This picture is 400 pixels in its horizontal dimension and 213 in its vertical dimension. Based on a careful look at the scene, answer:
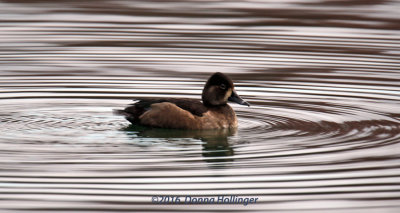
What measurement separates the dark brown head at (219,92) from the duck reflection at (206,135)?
0.48 m

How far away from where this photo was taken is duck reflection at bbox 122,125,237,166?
1115cm

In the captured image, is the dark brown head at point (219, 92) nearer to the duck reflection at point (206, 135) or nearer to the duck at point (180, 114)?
the duck at point (180, 114)

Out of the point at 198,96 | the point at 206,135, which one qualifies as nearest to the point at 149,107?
the point at 206,135

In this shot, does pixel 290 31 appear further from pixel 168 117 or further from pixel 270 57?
pixel 168 117

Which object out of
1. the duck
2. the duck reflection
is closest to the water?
the duck reflection

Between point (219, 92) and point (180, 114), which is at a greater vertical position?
point (219, 92)

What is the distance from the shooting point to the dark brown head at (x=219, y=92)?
42.1 feet

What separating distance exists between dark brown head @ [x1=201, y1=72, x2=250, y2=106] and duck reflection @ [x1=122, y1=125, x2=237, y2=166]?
48 cm

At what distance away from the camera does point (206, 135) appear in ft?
40.6

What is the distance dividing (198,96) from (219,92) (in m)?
1.75

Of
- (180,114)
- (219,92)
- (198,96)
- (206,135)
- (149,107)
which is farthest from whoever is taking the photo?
(198,96)

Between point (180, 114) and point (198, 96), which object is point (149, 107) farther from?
point (198, 96)

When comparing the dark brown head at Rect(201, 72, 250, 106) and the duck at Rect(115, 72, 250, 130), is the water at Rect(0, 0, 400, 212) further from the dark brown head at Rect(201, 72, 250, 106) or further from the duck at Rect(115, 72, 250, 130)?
the dark brown head at Rect(201, 72, 250, 106)

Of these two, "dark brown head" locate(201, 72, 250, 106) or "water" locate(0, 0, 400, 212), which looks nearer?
"water" locate(0, 0, 400, 212)
